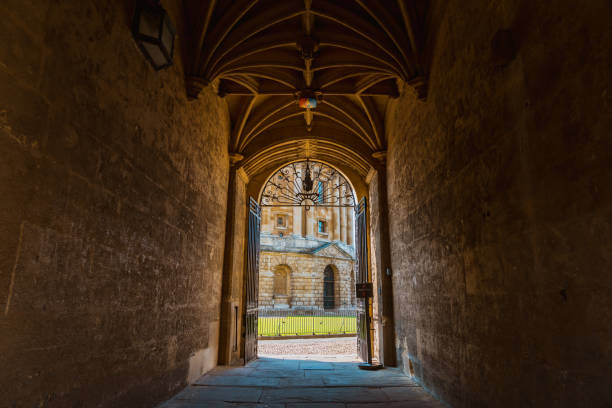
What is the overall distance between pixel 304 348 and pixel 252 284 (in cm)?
375

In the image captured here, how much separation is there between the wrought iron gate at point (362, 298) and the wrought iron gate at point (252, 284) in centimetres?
254

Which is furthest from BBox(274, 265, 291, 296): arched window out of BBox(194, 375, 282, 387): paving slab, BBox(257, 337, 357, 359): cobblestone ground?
BBox(194, 375, 282, 387): paving slab

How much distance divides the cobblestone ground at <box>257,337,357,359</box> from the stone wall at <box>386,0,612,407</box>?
5.81 m

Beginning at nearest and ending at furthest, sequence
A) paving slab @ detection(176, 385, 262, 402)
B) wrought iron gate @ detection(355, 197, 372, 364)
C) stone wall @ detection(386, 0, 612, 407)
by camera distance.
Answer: stone wall @ detection(386, 0, 612, 407) < paving slab @ detection(176, 385, 262, 402) < wrought iron gate @ detection(355, 197, 372, 364)

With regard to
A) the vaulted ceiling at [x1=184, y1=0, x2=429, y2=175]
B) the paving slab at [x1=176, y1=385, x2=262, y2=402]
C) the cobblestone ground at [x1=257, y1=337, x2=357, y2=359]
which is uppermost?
the vaulted ceiling at [x1=184, y1=0, x2=429, y2=175]

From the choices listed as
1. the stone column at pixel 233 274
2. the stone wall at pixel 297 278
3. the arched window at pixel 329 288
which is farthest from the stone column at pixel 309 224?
the stone column at pixel 233 274

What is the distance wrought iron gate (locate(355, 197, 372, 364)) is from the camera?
325 inches

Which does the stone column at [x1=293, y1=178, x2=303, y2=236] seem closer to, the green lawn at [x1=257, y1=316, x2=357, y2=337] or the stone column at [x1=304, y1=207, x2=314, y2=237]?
the stone column at [x1=304, y1=207, x2=314, y2=237]

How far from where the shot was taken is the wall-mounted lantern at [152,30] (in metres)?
3.75

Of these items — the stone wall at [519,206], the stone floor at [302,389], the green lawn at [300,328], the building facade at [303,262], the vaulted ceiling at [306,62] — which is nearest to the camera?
the stone wall at [519,206]

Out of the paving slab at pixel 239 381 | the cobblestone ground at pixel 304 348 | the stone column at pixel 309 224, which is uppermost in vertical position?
the stone column at pixel 309 224

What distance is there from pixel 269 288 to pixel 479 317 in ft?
73.2

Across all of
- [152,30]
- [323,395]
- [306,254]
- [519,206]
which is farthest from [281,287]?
[519,206]

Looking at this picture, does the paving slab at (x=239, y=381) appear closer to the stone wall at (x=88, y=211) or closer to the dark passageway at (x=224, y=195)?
the dark passageway at (x=224, y=195)
